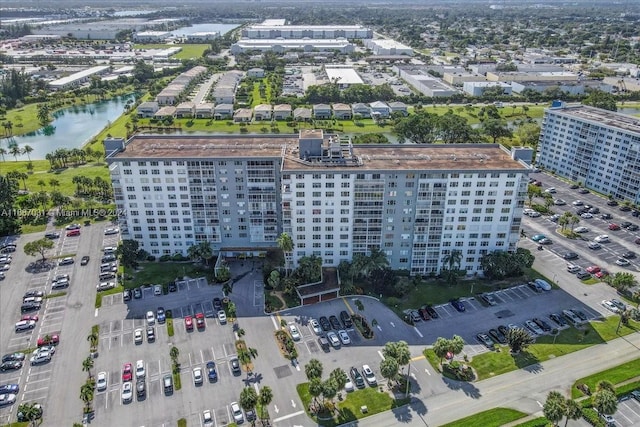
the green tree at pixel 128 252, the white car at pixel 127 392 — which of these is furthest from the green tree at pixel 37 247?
the white car at pixel 127 392

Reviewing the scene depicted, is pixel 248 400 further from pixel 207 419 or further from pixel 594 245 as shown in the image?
pixel 594 245

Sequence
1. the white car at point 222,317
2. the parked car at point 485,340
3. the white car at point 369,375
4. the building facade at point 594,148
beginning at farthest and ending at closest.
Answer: the building facade at point 594,148
the white car at point 222,317
the parked car at point 485,340
the white car at point 369,375

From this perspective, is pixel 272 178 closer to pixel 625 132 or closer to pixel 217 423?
pixel 217 423

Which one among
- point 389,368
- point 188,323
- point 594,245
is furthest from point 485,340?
point 188,323

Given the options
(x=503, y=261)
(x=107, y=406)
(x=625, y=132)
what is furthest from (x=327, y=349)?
(x=625, y=132)

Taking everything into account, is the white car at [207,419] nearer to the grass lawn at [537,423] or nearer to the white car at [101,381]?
the white car at [101,381]

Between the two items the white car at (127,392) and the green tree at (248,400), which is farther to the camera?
the white car at (127,392)

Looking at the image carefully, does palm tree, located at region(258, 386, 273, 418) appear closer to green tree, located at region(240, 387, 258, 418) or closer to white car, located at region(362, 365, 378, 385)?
green tree, located at region(240, 387, 258, 418)
